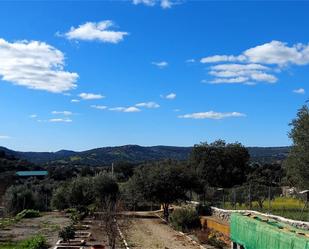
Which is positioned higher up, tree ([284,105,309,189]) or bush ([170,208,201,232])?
tree ([284,105,309,189])

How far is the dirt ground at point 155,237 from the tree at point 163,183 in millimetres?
2851

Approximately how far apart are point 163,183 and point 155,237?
436 inches

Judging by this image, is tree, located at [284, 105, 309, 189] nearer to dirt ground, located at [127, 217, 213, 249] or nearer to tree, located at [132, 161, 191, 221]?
dirt ground, located at [127, 217, 213, 249]

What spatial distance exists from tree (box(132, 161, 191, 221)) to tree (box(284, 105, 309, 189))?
12.4m

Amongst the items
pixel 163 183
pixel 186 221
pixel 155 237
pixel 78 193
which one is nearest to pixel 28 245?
pixel 155 237

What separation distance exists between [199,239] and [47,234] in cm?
911

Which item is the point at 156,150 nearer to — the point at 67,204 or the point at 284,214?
the point at 67,204

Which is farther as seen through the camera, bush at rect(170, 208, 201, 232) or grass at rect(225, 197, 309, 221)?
bush at rect(170, 208, 201, 232)

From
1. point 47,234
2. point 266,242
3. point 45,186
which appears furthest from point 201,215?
point 45,186

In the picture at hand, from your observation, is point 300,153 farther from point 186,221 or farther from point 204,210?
point 204,210

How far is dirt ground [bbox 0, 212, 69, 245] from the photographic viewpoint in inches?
1143

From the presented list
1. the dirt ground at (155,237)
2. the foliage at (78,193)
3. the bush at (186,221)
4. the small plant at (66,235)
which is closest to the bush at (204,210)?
the dirt ground at (155,237)

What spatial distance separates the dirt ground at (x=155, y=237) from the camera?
82.9ft

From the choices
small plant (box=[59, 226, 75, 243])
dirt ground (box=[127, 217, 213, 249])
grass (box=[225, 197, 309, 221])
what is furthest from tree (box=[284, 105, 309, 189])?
small plant (box=[59, 226, 75, 243])
